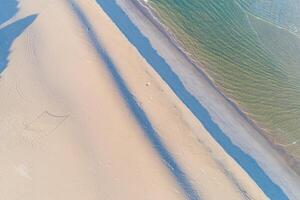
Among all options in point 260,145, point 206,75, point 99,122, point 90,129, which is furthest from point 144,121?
point 260,145

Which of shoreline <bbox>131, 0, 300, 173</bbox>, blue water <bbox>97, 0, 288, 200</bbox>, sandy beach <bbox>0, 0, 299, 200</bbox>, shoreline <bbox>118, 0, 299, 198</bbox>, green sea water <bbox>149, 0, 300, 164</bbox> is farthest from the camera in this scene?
green sea water <bbox>149, 0, 300, 164</bbox>

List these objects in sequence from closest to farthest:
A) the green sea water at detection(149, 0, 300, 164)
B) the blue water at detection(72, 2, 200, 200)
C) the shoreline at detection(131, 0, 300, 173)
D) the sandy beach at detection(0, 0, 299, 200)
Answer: the sandy beach at detection(0, 0, 299, 200) → the blue water at detection(72, 2, 200, 200) → the shoreline at detection(131, 0, 300, 173) → the green sea water at detection(149, 0, 300, 164)

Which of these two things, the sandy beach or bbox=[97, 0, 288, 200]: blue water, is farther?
bbox=[97, 0, 288, 200]: blue water

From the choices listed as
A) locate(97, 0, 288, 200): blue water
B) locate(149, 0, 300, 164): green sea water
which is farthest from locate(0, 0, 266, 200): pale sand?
locate(149, 0, 300, 164): green sea water

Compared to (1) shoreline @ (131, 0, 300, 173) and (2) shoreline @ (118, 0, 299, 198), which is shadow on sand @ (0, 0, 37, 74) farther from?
(1) shoreline @ (131, 0, 300, 173)

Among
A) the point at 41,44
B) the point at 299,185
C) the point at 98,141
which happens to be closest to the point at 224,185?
the point at 299,185

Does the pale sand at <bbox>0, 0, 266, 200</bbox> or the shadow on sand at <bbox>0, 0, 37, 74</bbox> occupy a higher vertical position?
the shadow on sand at <bbox>0, 0, 37, 74</bbox>
